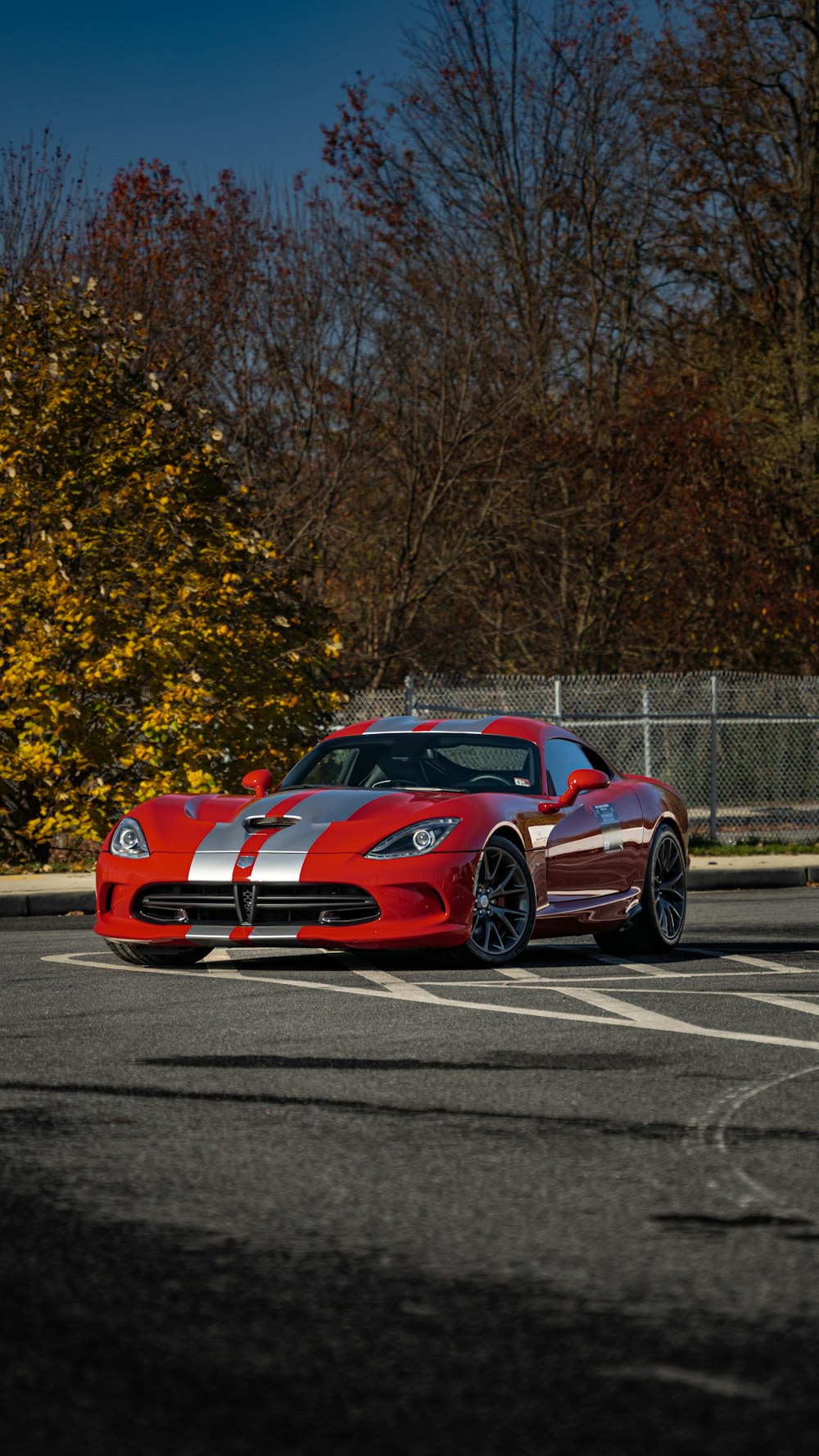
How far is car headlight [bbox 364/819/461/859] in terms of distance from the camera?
1002cm

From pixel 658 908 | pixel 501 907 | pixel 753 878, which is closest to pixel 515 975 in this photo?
pixel 501 907

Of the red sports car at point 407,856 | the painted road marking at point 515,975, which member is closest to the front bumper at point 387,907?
the red sports car at point 407,856

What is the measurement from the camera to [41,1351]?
3590 millimetres

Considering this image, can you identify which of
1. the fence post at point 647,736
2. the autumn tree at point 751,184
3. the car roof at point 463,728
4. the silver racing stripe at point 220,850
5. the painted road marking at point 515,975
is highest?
the autumn tree at point 751,184

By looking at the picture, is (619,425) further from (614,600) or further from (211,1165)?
(211,1165)

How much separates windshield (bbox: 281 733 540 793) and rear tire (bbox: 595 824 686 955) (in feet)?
3.43

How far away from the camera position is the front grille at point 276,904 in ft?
32.5

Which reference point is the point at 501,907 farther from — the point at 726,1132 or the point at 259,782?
the point at 726,1132

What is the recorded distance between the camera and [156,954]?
10.9 metres

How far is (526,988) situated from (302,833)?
59.1 inches

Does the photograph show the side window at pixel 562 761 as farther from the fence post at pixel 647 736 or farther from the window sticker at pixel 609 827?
the fence post at pixel 647 736

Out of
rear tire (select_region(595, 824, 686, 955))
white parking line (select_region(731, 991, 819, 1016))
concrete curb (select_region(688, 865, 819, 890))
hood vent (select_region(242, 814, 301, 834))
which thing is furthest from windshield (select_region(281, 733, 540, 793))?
concrete curb (select_region(688, 865, 819, 890))

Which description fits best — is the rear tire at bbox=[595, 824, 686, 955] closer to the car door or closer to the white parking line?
the car door

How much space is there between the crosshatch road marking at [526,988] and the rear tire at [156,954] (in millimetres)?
76
